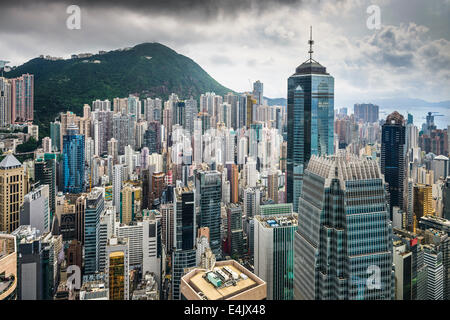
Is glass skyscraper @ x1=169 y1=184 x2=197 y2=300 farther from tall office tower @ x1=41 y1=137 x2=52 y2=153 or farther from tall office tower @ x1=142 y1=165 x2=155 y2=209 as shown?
tall office tower @ x1=41 y1=137 x2=52 y2=153

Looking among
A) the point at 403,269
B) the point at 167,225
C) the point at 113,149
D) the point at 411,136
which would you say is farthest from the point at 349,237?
the point at 113,149

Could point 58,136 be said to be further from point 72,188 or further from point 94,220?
point 94,220

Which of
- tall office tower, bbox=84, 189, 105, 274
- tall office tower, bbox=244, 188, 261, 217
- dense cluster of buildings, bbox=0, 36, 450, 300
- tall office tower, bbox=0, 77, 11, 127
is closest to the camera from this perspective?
dense cluster of buildings, bbox=0, 36, 450, 300

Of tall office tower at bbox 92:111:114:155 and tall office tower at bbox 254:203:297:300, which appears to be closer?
tall office tower at bbox 254:203:297:300

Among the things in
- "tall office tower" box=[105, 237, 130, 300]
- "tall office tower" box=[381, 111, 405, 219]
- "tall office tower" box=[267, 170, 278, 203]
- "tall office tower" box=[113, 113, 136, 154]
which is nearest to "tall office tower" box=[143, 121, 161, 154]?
"tall office tower" box=[113, 113, 136, 154]

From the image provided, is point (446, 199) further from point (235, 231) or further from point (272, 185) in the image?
point (235, 231)

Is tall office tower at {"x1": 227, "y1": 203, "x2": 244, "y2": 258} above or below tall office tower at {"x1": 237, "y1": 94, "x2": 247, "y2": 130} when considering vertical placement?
below

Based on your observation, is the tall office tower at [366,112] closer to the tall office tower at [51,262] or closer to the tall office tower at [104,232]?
the tall office tower at [51,262]
